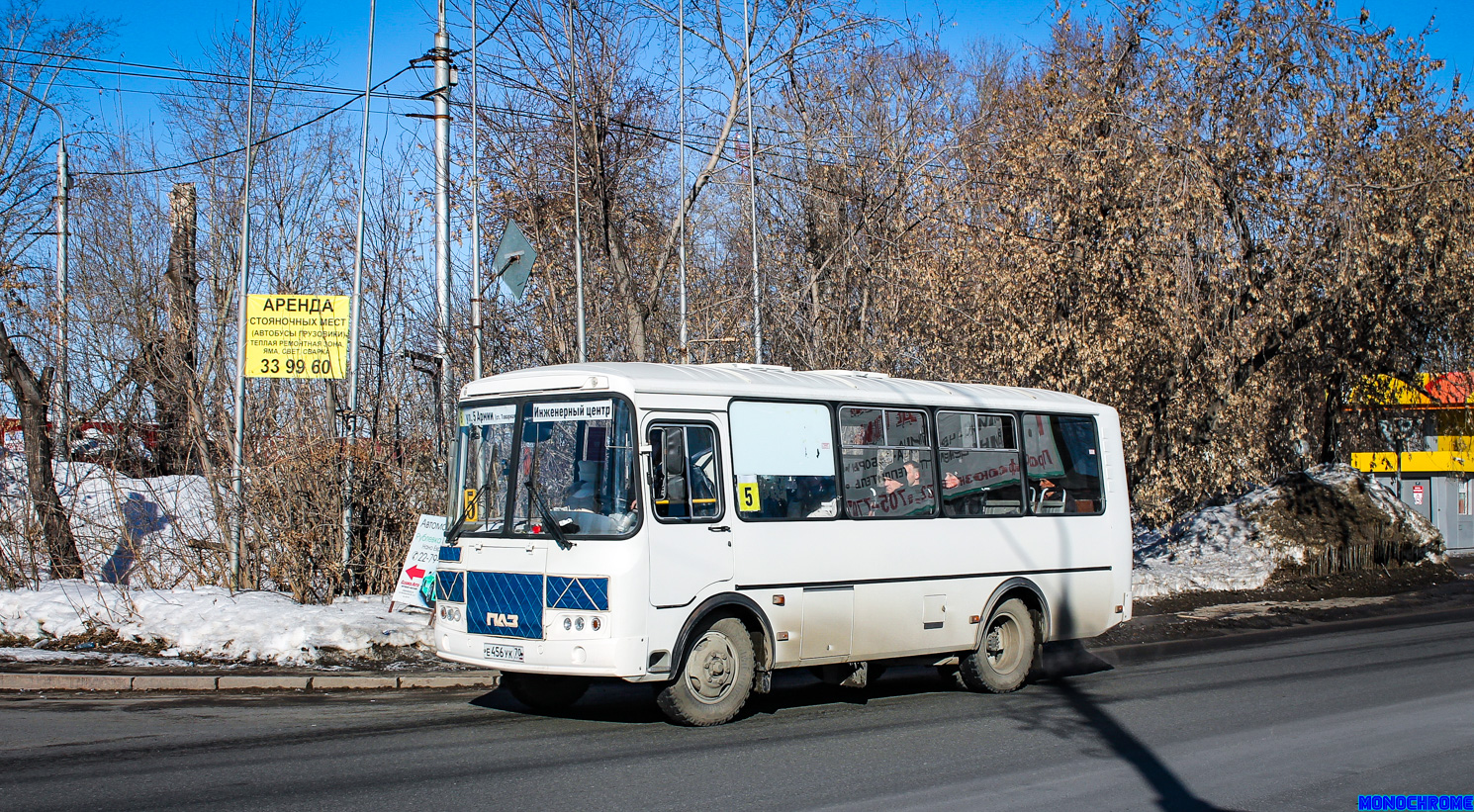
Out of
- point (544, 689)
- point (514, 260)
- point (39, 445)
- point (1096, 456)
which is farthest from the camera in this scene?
point (39, 445)

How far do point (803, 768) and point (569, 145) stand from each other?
39.8 ft

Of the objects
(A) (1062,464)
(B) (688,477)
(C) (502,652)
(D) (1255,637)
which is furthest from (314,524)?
(D) (1255,637)

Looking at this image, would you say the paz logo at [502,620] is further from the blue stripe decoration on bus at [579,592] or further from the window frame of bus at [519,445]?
the window frame of bus at [519,445]

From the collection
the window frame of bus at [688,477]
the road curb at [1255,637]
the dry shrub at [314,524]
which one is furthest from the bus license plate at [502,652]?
the road curb at [1255,637]

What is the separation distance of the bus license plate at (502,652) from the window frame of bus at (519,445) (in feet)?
2.74

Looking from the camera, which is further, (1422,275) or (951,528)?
(1422,275)

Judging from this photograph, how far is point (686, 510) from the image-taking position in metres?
9.02

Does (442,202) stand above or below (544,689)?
above

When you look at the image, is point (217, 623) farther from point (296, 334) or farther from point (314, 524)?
point (296, 334)

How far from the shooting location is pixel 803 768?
7.58 meters

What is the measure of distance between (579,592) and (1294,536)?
18.8m

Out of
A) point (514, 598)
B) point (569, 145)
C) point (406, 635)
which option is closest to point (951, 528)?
point (514, 598)

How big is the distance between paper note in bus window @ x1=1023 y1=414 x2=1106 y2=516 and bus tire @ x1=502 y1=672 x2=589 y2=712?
4.92 meters

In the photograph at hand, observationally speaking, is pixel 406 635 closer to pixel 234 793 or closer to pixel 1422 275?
pixel 234 793
